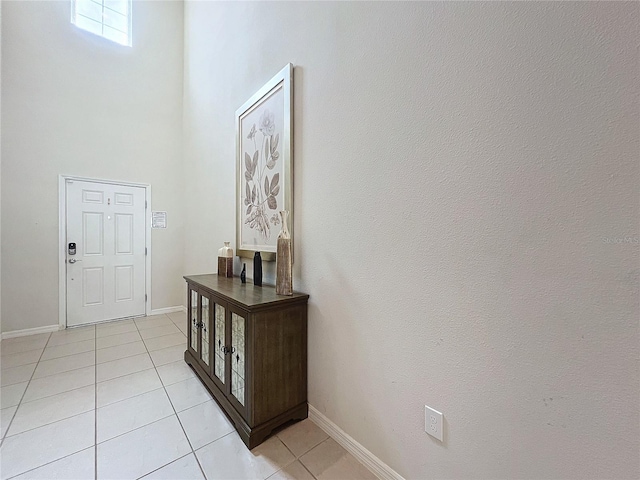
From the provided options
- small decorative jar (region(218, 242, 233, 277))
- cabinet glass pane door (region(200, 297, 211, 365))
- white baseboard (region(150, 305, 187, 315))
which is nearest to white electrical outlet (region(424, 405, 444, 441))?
cabinet glass pane door (region(200, 297, 211, 365))

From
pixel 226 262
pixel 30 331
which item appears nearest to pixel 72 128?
pixel 30 331

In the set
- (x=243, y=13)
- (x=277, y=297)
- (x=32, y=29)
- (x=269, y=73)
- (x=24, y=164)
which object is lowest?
(x=277, y=297)

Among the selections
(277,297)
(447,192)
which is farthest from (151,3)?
(447,192)

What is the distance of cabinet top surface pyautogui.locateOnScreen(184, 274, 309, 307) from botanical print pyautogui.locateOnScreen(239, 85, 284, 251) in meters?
0.34

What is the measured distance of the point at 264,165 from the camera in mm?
2158

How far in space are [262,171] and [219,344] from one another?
1327 mm

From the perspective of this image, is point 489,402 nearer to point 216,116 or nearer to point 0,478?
point 0,478

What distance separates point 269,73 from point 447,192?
5.89 feet

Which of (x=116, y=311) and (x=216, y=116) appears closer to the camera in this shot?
(x=216, y=116)

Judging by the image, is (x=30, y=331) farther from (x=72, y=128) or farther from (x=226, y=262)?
(x=226, y=262)

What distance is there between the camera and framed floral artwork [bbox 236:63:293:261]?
6.14ft

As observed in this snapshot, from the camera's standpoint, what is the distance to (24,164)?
3084mm

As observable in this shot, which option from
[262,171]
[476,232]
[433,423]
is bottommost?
[433,423]

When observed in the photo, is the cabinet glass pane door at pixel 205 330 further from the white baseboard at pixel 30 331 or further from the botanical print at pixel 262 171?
the white baseboard at pixel 30 331
